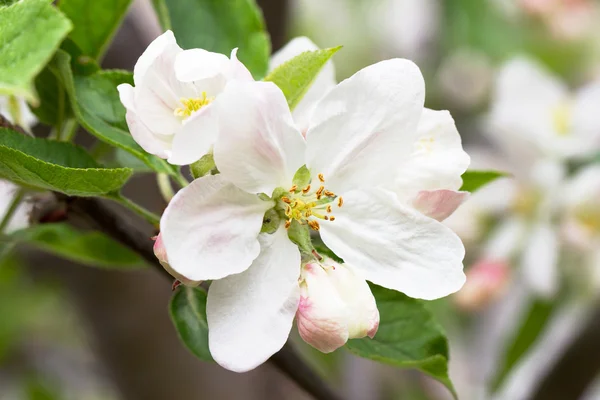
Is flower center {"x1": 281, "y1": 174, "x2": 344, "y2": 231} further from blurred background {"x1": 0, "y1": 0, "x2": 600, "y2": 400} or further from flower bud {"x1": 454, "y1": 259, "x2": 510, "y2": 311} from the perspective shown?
flower bud {"x1": 454, "y1": 259, "x2": 510, "y2": 311}

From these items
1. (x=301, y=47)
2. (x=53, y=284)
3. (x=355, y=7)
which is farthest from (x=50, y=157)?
(x=355, y=7)

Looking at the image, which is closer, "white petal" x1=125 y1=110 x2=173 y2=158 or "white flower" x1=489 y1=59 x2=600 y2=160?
"white petal" x1=125 y1=110 x2=173 y2=158

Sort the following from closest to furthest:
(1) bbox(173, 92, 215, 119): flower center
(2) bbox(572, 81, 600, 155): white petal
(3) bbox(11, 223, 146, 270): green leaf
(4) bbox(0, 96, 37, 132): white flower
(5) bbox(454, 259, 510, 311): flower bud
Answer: (1) bbox(173, 92, 215, 119): flower center < (4) bbox(0, 96, 37, 132): white flower < (3) bbox(11, 223, 146, 270): green leaf < (5) bbox(454, 259, 510, 311): flower bud < (2) bbox(572, 81, 600, 155): white petal

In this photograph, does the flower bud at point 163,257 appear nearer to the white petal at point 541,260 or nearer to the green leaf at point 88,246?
the green leaf at point 88,246

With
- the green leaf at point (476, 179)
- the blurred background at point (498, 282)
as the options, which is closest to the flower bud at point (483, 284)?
the blurred background at point (498, 282)

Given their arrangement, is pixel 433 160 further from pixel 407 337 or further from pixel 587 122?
pixel 587 122

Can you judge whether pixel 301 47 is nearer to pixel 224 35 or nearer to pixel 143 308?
pixel 224 35

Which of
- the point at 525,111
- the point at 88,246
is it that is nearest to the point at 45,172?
the point at 88,246

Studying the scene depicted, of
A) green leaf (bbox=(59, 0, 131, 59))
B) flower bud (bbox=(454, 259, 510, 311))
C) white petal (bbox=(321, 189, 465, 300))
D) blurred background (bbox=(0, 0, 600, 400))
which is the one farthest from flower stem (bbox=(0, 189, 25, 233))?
Answer: flower bud (bbox=(454, 259, 510, 311))
